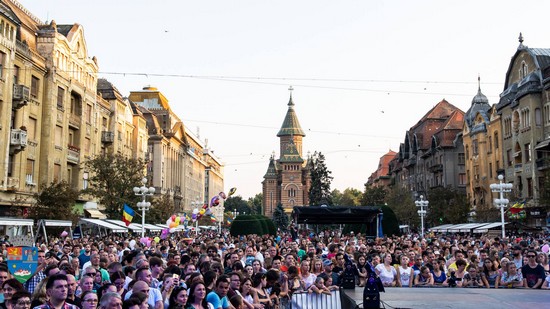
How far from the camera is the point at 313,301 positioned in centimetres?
1151

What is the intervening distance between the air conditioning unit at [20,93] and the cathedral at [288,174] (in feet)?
421

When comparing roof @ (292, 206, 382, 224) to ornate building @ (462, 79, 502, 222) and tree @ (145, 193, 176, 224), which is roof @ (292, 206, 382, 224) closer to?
ornate building @ (462, 79, 502, 222)

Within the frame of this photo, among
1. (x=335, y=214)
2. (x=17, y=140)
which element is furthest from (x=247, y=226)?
(x=17, y=140)

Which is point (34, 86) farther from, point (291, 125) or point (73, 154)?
point (291, 125)

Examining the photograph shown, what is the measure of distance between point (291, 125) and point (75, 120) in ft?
465

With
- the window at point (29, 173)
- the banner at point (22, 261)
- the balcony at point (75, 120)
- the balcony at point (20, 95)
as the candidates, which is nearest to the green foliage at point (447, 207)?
the balcony at point (75, 120)

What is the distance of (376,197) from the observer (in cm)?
9775

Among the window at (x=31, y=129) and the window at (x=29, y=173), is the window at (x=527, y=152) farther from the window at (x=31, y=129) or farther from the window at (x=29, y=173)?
the window at (x=29, y=173)

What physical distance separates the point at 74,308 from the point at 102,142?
169ft

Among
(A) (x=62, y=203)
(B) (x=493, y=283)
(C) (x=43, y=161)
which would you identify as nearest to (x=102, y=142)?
(C) (x=43, y=161)

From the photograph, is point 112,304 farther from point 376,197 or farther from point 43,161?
point 376,197

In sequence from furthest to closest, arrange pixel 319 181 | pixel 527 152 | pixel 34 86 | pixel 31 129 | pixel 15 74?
1. pixel 319 181
2. pixel 527 152
3. pixel 34 86
4. pixel 31 129
5. pixel 15 74

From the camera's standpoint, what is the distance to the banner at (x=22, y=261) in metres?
12.9

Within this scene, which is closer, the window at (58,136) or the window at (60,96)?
the window at (58,136)
